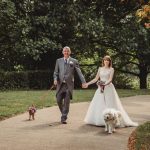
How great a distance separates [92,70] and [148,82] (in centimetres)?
600

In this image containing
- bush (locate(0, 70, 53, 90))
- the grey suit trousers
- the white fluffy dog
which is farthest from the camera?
bush (locate(0, 70, 53, 90))

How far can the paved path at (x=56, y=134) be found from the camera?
11398mm

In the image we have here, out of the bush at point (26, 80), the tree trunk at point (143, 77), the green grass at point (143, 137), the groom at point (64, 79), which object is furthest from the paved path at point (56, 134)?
the tree trunk at point (143, 77)

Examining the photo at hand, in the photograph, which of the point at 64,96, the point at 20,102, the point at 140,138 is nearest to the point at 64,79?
the point at 64,96

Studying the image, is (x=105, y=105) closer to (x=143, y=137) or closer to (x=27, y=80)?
(x=143, y=137)

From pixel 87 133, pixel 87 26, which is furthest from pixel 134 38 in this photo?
pixel 87 133

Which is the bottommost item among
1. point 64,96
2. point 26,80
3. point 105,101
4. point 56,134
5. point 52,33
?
point 56,134

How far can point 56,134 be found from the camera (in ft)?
42.8

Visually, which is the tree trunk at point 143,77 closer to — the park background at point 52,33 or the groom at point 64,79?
the park background at point 52,33

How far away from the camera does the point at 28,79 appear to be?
3241 cm

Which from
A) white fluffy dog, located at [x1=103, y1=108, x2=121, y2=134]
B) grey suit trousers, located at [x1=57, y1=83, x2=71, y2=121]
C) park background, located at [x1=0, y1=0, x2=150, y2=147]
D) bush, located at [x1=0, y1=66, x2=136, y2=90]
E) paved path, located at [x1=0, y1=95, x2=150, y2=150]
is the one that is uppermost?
park background, located at [x1=0, y1=0, x2=150, y2=147]

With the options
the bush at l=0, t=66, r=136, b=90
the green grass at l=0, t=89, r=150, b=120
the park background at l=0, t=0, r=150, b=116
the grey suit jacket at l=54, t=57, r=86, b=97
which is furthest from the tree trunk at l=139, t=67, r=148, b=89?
the grey suit jacket at l=54, t=57, r=86, b=97

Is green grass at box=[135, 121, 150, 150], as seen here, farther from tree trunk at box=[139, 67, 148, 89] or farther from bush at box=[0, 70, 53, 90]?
tree trunk at box=[139, 67, 148, 89]

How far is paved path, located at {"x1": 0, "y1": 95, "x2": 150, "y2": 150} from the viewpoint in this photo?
1140 centimetres
